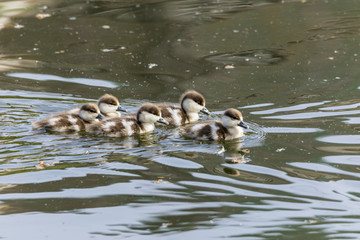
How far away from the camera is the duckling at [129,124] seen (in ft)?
20.8

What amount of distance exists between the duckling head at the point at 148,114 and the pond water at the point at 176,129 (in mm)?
215

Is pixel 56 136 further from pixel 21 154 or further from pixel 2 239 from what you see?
pixel 2 239

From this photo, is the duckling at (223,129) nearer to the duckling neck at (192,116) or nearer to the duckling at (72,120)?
the duckling neck at (192,116)

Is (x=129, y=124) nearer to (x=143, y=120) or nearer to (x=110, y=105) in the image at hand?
(x=143, y=120)

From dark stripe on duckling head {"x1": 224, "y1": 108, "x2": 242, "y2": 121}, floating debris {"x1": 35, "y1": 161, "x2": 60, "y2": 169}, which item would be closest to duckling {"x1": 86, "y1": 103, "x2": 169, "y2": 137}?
dark stripe on duckling head {"x1": 224, "y1": 108, "x2": 242, "y2": 121}

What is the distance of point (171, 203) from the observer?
15.0 feet

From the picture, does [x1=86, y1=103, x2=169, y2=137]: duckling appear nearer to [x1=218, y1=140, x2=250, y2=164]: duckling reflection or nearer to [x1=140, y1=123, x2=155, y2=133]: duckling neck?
[x1=140, y1=123, x2=155, y2=133]: duckling neck

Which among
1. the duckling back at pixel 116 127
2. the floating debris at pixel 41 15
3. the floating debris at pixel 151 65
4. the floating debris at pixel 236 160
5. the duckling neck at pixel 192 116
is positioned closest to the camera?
the floating debris at pixel 236 160

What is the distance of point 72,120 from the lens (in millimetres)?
6469

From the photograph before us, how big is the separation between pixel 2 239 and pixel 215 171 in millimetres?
1701

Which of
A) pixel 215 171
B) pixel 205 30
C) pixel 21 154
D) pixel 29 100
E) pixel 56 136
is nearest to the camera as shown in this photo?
pixel 215 171

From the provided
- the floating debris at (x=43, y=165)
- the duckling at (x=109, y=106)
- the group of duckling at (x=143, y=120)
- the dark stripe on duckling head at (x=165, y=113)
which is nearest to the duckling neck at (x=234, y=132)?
the group of duckling at (x=143, y=120)

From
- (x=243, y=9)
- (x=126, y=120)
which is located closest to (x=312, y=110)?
(x=126, y=120)

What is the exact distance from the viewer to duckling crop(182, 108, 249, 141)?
617 centimetres
